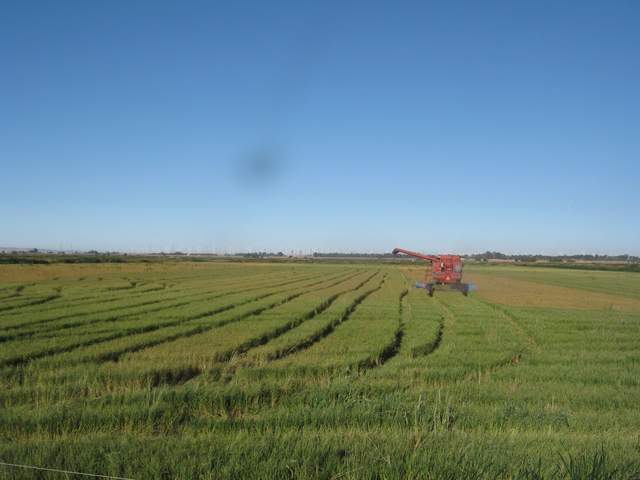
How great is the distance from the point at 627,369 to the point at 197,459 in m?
10.9

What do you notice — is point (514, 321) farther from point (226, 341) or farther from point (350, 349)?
point (226, 341)

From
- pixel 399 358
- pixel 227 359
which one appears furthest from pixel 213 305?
pixel 399 358

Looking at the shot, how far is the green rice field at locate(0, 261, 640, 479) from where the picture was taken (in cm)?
489

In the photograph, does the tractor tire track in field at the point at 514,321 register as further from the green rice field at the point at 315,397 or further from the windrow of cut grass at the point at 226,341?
the windrow of cut grass at the point at 226,341

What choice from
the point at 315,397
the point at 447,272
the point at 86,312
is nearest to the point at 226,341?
the point at 315,397

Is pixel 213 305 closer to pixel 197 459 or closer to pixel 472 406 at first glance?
pixel 472 406

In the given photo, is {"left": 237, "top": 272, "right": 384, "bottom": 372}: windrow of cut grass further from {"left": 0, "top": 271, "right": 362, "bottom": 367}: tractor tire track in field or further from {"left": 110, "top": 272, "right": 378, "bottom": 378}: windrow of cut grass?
{"left": 0, "top": 271, "right": 362, "bottom": 367}: tractor tire track in field

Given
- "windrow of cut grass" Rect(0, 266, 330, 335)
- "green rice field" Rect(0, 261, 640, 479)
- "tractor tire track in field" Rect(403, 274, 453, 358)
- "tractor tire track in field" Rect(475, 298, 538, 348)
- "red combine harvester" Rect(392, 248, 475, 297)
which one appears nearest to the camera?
"green rice field" Rect(0, 261, 640, 479)

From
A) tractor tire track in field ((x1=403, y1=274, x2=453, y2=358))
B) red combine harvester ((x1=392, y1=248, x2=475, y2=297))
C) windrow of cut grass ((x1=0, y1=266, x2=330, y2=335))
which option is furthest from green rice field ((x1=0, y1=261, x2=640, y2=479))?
red combine harvester ((x1=392, y1=248, x2=475, y2=297))

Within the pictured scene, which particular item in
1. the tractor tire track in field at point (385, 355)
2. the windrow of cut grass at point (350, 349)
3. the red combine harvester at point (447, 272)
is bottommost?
the tractor tire track in field at point (385, 355)

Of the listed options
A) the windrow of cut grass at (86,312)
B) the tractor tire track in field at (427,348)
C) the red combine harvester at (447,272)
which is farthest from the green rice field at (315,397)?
the red combine harvester at (447,272)

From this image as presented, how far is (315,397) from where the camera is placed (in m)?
8.28

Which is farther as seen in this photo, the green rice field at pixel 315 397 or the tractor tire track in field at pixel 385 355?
the tractor tire track in field at pixel 385 355

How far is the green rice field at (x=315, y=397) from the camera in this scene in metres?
4.89
